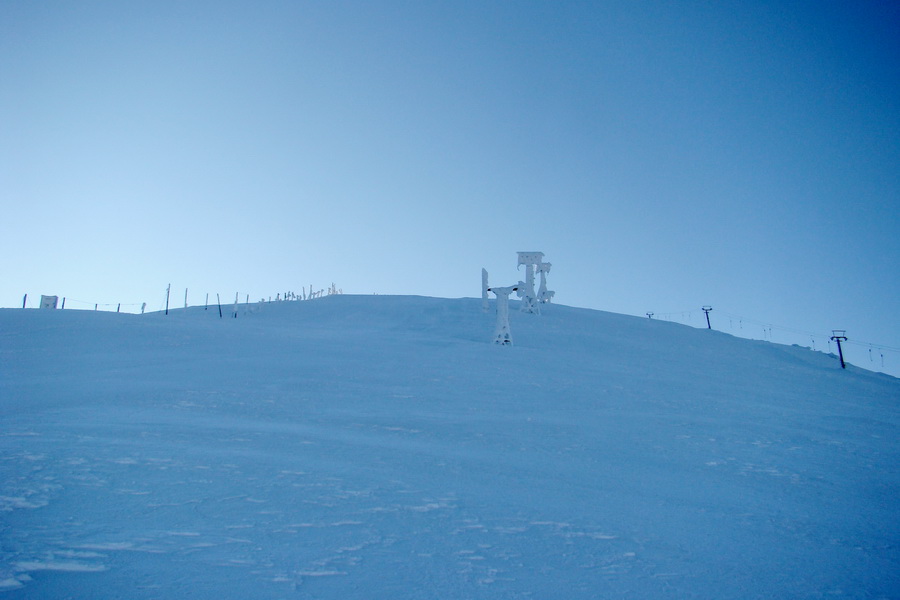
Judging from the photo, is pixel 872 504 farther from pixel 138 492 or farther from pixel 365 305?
pixel 365 305

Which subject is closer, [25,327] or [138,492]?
[138,492]

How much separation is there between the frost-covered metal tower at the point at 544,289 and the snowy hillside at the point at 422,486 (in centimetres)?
1963

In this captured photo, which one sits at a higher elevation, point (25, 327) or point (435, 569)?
point (25, 327)

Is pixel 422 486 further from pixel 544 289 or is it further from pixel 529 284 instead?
pixel 544 289

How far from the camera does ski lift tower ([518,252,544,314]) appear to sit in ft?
96.5

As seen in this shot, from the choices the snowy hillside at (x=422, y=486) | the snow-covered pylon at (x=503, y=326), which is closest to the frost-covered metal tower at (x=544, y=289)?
the snow-covered pylon at (x=503, y=326)

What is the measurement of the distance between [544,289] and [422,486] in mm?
27978

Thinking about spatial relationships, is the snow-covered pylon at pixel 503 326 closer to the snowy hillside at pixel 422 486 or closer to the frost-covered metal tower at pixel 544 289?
the snowy hillside at pixel 422 486

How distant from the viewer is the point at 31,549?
3207 millimetres

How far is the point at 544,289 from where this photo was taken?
32.2 m

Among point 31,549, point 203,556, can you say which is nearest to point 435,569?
point 203,556

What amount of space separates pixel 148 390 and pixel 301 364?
12.5 ft

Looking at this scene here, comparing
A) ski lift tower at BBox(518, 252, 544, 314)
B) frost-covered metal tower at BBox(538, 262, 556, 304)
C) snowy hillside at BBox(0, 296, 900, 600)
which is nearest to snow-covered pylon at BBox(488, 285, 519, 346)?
snowy hillside at BBox(0, 296, 900, 600)

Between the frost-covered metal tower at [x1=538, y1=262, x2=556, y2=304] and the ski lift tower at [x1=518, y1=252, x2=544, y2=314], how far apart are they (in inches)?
47.7
